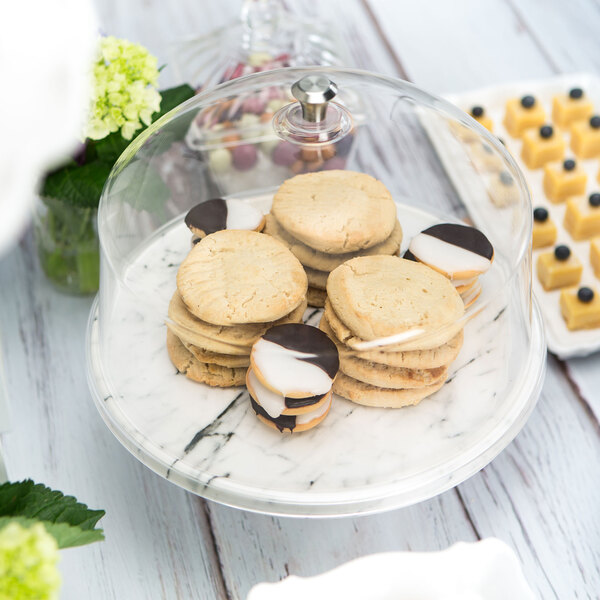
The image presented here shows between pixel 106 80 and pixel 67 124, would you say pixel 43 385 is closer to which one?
pixel 106 80

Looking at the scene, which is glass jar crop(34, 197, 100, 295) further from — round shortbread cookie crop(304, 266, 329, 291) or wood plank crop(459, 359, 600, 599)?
wood plank crop(459, 359, 600, 599)

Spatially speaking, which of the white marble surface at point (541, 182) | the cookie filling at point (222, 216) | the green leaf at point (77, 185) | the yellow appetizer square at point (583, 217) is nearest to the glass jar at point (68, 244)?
the green leaf at point (77, 185)

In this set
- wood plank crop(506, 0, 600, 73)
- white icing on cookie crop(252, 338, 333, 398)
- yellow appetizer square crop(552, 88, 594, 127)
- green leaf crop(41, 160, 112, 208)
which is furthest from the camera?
wood plank crop(506, 0, 600, 73)

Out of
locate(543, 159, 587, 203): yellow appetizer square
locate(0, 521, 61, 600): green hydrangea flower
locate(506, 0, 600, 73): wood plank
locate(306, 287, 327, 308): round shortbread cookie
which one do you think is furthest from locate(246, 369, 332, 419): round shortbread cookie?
locate(506, 0, 600, 73): wood plank

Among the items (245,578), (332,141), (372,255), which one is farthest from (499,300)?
(245,578)

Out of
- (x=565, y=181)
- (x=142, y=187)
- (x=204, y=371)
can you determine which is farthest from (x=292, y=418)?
(x=565, y=181)

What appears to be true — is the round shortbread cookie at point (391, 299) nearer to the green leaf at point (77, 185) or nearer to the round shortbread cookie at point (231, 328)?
the round shortbread cookie at point (231, 328)
